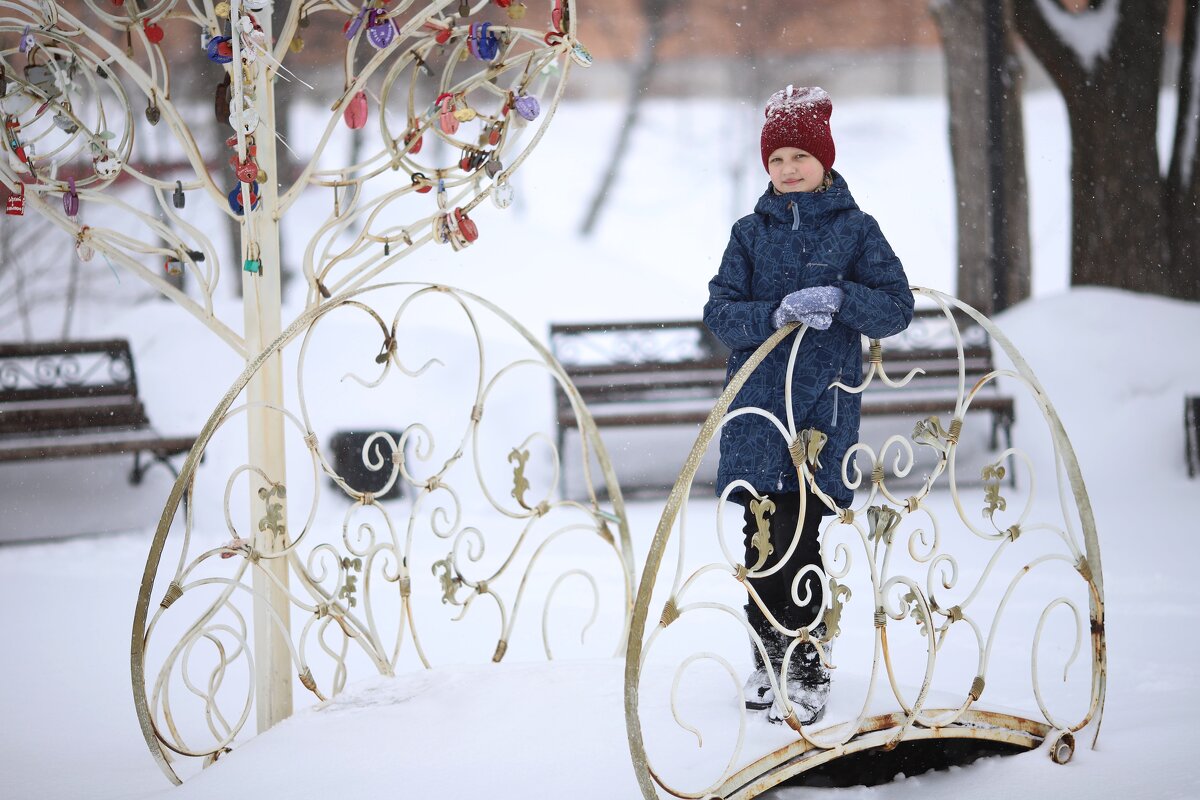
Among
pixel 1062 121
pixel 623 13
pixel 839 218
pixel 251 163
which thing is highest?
pixel 623 13

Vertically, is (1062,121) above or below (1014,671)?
above

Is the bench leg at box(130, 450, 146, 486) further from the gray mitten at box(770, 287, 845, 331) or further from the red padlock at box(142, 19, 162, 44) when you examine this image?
the gray mitten at box(770, 287, 845, 331)

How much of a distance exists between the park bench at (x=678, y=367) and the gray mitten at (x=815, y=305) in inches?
98.5

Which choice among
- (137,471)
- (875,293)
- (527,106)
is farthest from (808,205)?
(137,471)

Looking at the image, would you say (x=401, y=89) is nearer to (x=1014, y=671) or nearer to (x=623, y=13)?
(x=623, y=13)

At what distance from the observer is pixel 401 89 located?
15.7 ft

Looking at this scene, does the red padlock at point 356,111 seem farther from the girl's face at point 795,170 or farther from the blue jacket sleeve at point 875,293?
the blue jacket sleeve at point 875,293

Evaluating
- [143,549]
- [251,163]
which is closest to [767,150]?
[251,163]

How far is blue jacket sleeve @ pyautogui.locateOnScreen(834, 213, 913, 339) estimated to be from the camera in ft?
5.24

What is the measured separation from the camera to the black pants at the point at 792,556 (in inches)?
67.4

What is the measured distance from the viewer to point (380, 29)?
1819 millimetres

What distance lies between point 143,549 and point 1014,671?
249 centimetres

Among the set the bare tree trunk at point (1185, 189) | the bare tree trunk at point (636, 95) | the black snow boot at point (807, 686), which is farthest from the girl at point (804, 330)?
the bare tree trunk at point (1185, 189)

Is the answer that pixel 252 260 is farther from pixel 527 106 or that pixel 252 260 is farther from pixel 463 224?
pixel 527 106
